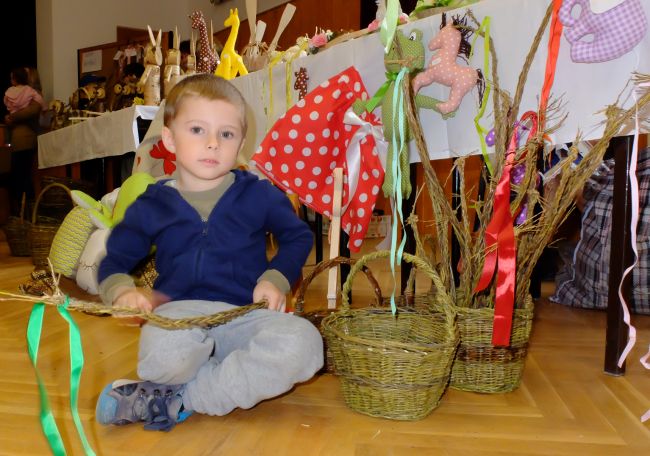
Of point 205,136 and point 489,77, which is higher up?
point 489,77

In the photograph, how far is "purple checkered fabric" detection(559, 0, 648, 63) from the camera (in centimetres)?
102

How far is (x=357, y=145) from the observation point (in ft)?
5.17

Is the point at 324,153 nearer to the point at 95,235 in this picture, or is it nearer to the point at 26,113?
the point at 95,235

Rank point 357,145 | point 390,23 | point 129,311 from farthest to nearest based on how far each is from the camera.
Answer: point 357,145
point 390,23
point 129,311

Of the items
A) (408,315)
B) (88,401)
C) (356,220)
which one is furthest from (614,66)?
(88,401)

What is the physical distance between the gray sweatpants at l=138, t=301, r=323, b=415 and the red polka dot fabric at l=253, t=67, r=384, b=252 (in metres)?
0.64

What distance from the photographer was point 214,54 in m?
2.36

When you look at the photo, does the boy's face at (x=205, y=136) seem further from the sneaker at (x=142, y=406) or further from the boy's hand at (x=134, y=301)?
the sneaker at (x=142, y=406)

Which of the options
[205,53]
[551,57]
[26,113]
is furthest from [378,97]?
[26,113]

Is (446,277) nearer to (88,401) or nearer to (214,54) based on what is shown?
(88,401)

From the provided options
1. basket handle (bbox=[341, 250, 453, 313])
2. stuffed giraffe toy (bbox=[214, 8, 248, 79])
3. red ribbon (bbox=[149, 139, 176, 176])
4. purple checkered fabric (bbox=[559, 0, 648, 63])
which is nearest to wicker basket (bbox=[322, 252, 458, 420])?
basket handle (bbox=[341, 250, 453, 313])

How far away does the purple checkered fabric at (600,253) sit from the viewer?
1.73 m

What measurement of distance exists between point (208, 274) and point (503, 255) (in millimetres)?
565

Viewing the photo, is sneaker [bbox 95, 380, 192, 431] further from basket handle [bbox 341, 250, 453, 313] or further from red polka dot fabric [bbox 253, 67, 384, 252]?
red polka dot fabric [bbox 253, 67, 384, 252]
